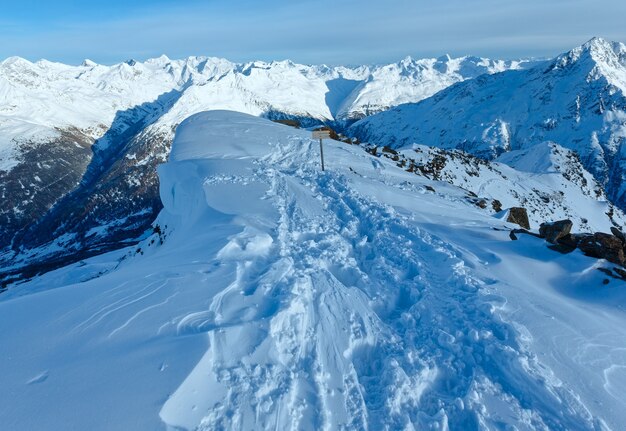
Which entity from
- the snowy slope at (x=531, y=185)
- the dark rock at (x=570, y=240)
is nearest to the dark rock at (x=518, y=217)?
the snowy slope at (x=531, y=185)

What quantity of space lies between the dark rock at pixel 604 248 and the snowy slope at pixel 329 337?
0.39 m

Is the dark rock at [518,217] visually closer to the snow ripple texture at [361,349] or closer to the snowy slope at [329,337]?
the snowy slope at [329,337]

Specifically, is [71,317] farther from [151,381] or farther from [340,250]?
[340,250]

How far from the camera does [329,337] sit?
24.7 ft

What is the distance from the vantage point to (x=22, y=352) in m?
6.93

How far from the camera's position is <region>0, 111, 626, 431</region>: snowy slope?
5754mm

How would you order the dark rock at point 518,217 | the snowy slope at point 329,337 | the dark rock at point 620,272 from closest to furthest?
the snowy slope at point 329,337 < the dark rock at point 620,272 < the dark rock at point 518,217

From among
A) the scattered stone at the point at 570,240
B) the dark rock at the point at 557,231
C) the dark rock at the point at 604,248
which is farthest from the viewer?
the dark rock at the point at 557,231

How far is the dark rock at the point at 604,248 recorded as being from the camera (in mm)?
10305

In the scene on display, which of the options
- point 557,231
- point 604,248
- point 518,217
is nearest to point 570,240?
point 557,231

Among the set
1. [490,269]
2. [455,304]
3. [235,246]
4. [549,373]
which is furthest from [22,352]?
[490,269]

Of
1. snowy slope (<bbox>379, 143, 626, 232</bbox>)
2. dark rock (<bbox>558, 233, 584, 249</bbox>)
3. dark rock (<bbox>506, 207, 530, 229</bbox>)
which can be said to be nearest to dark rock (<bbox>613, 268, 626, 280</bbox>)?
dark rock (<bbox>558, 233, 584, 249</bbox>)

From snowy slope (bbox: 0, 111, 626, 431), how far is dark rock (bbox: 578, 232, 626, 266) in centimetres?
39

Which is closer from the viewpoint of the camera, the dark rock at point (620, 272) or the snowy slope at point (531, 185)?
the dark rock at point (620, 272)
